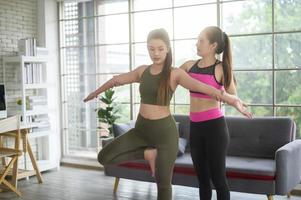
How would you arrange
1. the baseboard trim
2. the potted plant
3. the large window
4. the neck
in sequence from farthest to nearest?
the baseboard trim
the potted plant
the large window
the neck

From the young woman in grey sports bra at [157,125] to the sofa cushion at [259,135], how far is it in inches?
78.2

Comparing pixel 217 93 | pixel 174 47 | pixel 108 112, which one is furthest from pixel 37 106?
pixel 217 93

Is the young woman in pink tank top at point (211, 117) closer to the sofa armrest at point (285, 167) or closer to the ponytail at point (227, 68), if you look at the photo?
the ponytail at point (227, 68)

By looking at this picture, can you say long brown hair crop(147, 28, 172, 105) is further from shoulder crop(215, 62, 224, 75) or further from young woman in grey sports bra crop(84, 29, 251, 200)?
shoulder crop(215, 62, 224, 75)

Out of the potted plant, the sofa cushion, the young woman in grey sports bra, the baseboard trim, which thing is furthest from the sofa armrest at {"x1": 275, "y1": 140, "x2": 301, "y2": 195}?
the baseboard trim

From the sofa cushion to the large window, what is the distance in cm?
45

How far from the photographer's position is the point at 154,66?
2.67 metres

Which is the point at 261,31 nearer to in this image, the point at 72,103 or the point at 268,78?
the point at 268,78

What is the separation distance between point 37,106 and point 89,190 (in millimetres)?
1592

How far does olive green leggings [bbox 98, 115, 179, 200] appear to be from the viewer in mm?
2572

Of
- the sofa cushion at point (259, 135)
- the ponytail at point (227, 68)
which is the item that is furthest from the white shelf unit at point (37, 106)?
the ponytail at point (227, 68)

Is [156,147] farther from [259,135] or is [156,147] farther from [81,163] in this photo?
[81,163]

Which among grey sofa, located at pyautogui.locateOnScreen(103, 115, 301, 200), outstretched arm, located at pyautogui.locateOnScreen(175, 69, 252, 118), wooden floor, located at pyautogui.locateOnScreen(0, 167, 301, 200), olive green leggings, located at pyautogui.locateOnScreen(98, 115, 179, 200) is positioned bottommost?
wooden floor, located at pyautogui.locateOnScreen(0, 167, 301, 200)

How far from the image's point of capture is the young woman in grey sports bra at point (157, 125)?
8.42ft
